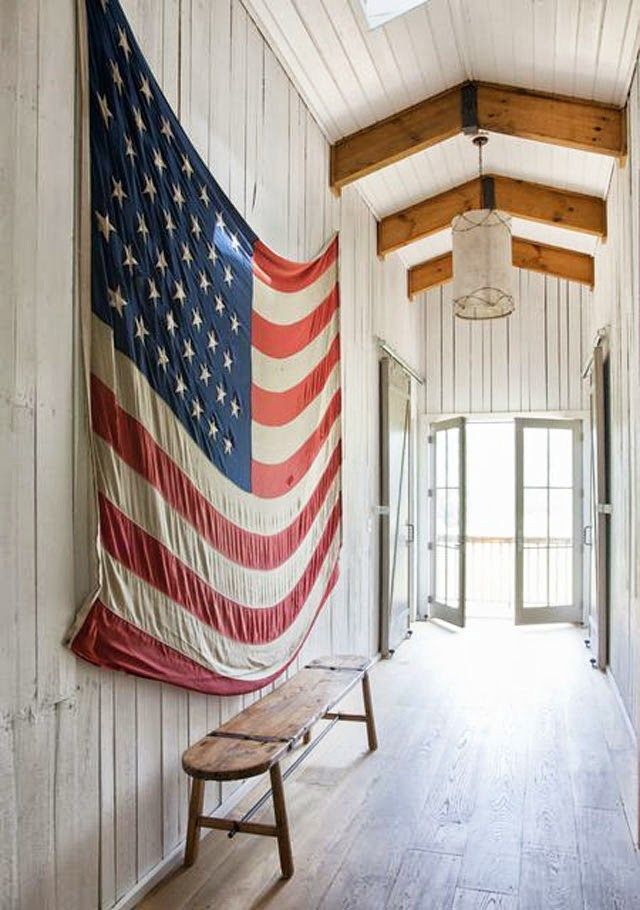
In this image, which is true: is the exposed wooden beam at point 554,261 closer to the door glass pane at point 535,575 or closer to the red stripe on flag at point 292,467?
the door glass pane at point 535,575

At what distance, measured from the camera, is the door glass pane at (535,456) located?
26.0 ft

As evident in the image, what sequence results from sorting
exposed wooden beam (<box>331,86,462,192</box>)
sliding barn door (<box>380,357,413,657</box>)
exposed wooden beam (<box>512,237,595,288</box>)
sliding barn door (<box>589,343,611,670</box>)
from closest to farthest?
exposed wooden beam (<box>331,86,462,192</box>), sliding barn door (<box>589,343,611,670</box>), sliding barn door (<box>380,357,413,657</box>), exposed wooden beam (<box>512,237,595,288</box>)

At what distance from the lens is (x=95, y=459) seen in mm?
2301

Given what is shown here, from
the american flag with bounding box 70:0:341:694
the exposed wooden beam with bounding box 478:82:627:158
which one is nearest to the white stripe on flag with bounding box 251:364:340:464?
the american flag with bounding box 70:0:341:694

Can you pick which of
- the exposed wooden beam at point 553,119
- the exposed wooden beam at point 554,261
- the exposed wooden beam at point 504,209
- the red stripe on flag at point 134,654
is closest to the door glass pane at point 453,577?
the exposed wooden beam at point 554,261

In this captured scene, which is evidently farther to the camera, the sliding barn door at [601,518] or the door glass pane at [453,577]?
the door glass pane at [453,577]

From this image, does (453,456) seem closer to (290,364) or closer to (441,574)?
(441,574)

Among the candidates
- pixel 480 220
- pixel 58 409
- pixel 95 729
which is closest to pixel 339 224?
pixel 480 220

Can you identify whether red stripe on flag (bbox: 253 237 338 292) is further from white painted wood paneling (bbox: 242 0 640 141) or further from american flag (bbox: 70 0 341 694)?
white painted wood paneling (bbox: 242 0 640 141)

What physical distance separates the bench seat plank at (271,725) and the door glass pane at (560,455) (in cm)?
456

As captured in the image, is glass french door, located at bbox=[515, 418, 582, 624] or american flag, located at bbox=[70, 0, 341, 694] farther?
glass french door, located at bbox=[515, 418, 582, 624]

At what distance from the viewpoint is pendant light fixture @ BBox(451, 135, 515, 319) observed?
4910mm

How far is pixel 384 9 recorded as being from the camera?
3.80 m

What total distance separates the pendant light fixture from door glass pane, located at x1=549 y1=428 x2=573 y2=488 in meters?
3.22
